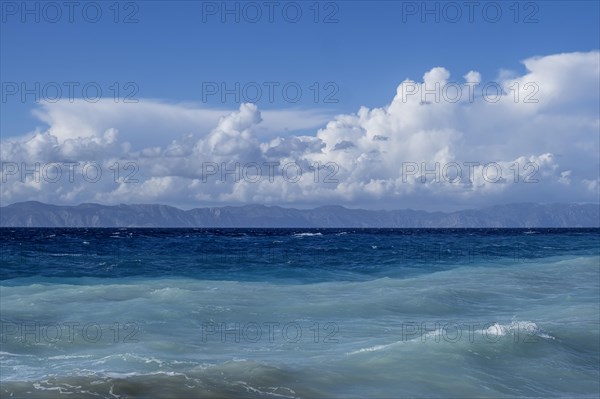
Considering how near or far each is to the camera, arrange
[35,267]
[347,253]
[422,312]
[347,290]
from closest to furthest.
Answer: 1. [422,312]
2. [347,290]
3. [35,267]
4. [347,253]

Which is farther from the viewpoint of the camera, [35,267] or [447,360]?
[35,267]

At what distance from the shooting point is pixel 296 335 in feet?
71.9

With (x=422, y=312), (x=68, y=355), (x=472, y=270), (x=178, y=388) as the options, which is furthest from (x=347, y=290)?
(x=178, y=388)

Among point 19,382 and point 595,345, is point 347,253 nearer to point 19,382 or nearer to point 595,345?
point 595,345

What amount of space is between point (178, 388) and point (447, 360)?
7.10m

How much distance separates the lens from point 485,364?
704 inches

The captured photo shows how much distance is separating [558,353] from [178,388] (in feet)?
34.8

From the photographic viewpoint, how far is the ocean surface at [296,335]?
15438 millimetres

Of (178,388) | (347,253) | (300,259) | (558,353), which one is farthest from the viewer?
(347,253)

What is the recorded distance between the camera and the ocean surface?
15.4 metres

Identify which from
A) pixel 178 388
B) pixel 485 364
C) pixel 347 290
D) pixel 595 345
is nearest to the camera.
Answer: pixel 178 388

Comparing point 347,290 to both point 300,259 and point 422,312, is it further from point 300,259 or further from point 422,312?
point 300,259

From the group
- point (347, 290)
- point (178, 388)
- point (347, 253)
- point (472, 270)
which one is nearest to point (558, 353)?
point (178, 388)

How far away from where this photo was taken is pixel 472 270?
48031 millimetres
